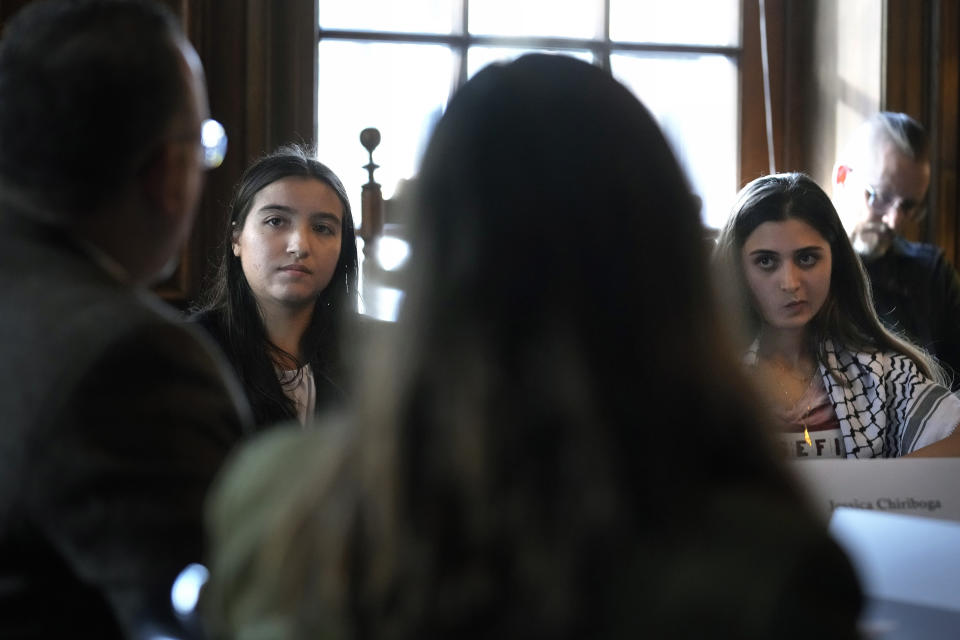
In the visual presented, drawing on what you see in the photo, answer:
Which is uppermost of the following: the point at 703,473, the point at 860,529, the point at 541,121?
the point at 541,121

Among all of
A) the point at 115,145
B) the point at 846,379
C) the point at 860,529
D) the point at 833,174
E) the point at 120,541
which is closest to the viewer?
the point at 120,541

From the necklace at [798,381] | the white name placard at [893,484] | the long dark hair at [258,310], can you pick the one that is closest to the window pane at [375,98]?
the long dark hair at [258,310]

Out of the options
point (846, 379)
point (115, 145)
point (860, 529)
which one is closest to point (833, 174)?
point (846, 379)

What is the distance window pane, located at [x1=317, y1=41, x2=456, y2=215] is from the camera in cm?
301

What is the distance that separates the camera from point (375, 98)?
3041 millimetres

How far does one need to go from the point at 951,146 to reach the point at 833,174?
384 mm

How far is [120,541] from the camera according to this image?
81 cm

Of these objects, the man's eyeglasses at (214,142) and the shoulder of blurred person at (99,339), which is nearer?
the shoulder of blurred person at (99,339)

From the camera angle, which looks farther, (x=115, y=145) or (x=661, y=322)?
(x=115, y=145)

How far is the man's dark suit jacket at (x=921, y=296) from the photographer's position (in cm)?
280

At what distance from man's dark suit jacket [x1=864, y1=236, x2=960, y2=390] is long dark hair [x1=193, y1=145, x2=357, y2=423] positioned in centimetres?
131

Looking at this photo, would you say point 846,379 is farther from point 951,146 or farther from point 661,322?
point 661,322

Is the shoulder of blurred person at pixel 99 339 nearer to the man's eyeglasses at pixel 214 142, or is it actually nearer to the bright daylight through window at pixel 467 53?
the man's eyeglasses at pixel 214 142

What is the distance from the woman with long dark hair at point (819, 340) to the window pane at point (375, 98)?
3.41 feet
